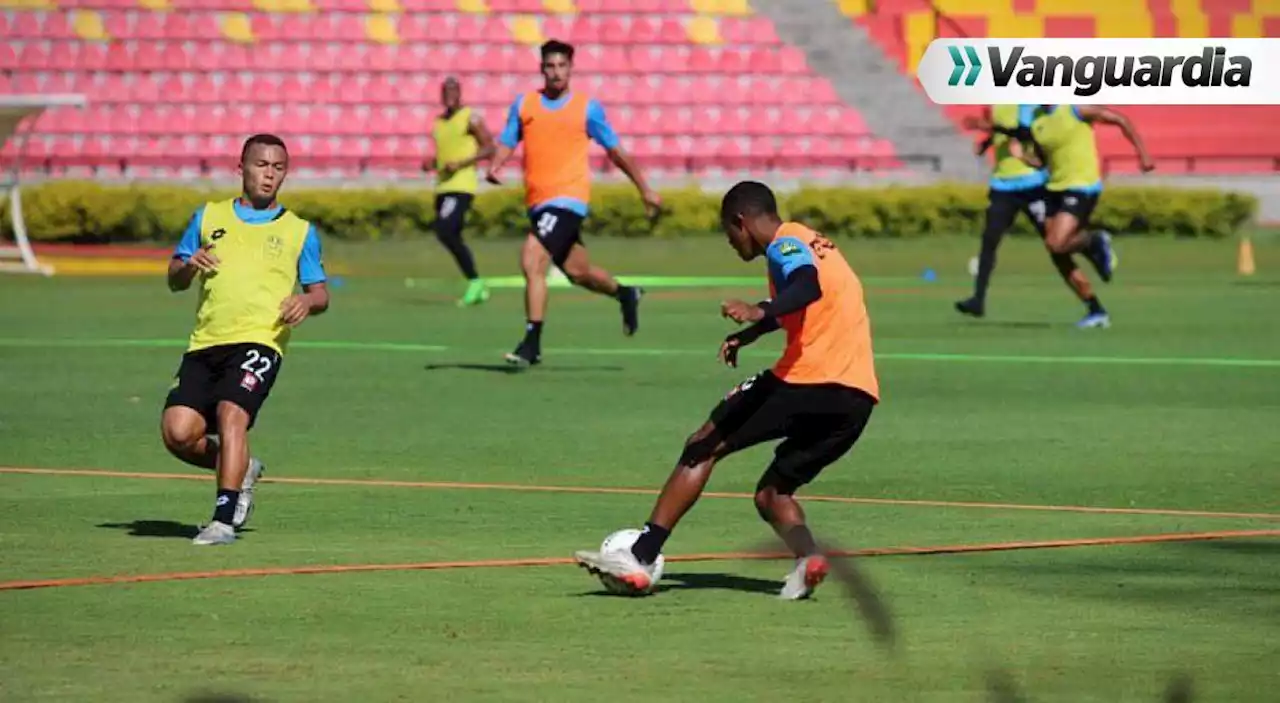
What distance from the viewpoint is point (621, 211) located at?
124 feet

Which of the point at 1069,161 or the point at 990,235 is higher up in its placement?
the point at 1069,161

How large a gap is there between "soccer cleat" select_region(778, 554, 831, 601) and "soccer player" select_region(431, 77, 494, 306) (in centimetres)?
1581

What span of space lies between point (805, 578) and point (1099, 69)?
1113 inches

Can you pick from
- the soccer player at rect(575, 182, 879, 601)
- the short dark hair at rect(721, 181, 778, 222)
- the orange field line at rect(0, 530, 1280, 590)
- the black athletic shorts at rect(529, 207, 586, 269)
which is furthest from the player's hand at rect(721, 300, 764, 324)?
the black athletic shorts at rect(529, 207, 586, 269)

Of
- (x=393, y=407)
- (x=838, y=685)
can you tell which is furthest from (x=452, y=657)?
(x=393, y=407)

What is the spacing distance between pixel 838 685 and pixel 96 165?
33282 mm

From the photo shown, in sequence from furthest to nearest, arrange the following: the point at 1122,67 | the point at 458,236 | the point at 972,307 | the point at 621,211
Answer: the point at 621,211, the point at 1122,67, the point at 458,236, the point at 972,307

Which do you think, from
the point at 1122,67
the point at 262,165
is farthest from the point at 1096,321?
the point at 1122,67

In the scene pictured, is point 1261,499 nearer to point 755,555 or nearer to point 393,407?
point 755,555

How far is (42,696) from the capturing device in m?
6.82

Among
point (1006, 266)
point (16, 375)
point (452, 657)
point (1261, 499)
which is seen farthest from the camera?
point (1006, 266)

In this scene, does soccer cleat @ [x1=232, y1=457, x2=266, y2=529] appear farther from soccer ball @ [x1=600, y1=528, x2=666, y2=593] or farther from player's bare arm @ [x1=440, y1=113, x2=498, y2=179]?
player's bare arm @ [x1=440, y1=113, x2=498, y2=179]

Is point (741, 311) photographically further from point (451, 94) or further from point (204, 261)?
point (451, 94)

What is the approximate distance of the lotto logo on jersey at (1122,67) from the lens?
113 ft
